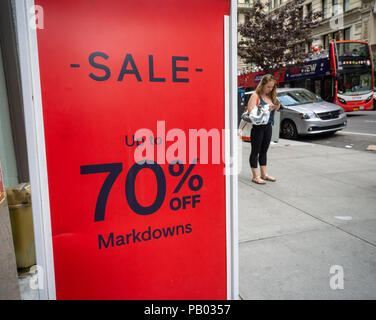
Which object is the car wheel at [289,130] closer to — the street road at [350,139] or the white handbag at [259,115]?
the street road at [350,139]

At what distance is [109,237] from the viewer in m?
1.57

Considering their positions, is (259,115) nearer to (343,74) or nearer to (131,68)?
(131,68)

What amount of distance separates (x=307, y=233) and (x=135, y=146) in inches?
96.1

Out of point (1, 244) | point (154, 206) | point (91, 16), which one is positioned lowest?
point (1, 244)

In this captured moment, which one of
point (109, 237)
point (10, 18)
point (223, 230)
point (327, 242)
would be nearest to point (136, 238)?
point (109, 237)

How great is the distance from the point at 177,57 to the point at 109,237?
0.98m

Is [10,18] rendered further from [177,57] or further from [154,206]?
[154,206]

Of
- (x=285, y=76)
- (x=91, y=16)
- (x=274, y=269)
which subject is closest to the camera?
(x=91, y=16)

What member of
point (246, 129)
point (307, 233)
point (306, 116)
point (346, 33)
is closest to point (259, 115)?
point (246, 129)

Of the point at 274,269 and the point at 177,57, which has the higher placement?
the point at 177,57

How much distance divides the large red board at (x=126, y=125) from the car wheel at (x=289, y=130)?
32.5 feet

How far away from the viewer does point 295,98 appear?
1145 cm

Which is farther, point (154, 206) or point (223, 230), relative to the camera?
point (223, 230)
